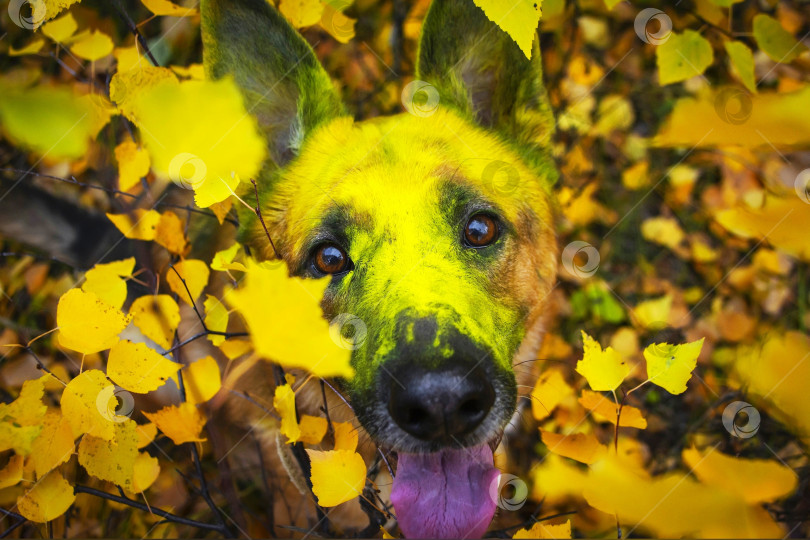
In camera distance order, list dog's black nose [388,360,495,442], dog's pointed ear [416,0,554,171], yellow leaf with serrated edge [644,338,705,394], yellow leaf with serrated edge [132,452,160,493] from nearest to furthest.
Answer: dog's black nose [388,360,495,442] < yellow leaf with serrated edge [644,338,705,394] < yellow leaf with serrated edge [132,452,160,493] < dog's pointed ear [416,0,554,171]

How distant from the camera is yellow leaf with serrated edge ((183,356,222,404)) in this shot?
210 cm

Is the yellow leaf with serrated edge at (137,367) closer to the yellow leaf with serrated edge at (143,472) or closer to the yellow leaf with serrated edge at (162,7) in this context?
the yellow leaf with serrated edge at (143,472)

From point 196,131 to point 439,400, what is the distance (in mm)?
1381

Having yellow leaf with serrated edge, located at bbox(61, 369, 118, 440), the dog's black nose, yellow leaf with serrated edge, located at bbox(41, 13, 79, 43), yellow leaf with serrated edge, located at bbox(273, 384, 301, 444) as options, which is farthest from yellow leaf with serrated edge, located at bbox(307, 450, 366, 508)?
yellow leaf with serrated edge, located at bbox(41, 13, 79, 43)

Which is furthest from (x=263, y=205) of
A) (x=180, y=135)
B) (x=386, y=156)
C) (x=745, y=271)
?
(x=745, y=271)

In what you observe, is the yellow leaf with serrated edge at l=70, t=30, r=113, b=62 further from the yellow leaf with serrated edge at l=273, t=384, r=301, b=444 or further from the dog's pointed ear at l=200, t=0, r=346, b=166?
the yellow leaf with serrated edge at l=273, t=384, r=301, b=444

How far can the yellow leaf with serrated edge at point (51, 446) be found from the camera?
1.75m

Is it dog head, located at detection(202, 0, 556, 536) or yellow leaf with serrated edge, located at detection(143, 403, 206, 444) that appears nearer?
dog head, located at detection(202, 0, 556, 536)

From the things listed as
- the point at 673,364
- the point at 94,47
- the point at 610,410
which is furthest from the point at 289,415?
the point at 94,47

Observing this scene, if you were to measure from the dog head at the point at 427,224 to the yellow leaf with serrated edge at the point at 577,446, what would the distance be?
0.22 m

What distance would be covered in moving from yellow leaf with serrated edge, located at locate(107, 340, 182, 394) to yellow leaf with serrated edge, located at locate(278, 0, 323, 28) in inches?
59.1

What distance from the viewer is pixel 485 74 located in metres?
2.45

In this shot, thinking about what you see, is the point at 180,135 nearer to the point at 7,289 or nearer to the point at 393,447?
the point at 393,447

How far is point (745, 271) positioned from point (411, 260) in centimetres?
299
